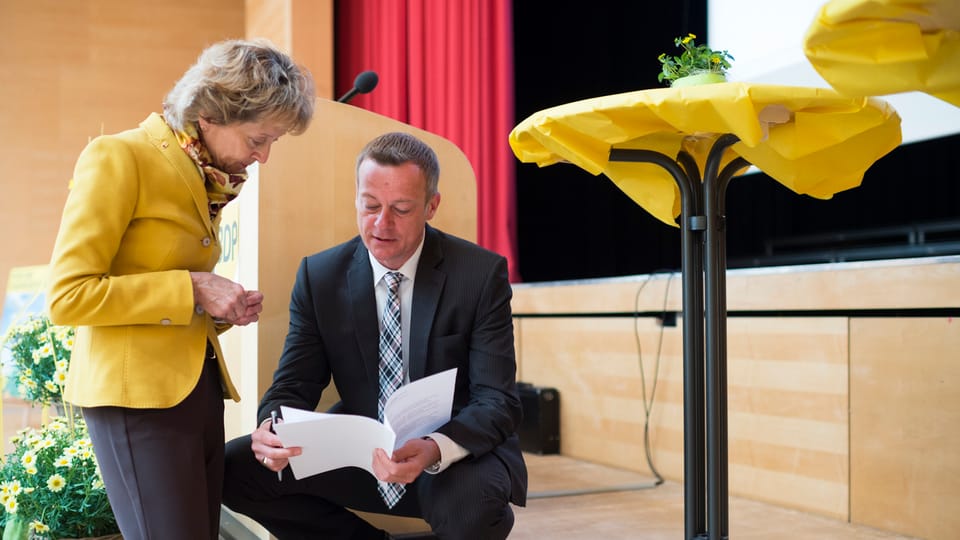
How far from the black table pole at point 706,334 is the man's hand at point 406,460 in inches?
18.8

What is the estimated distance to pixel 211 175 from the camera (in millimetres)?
1290

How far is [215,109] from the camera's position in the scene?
1.25 m

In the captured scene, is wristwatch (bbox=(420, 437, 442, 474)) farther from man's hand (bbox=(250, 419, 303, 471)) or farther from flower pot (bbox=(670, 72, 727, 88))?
flower pot (bbox=(670, 72, 727, 88))

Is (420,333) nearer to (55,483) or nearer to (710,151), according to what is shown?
(710,151)

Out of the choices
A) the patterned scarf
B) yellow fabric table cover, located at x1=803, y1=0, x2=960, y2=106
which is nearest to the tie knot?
the patterned scarf

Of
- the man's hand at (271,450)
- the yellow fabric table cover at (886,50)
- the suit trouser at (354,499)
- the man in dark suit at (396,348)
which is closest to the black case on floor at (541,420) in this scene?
the suit trouser at (354,499)

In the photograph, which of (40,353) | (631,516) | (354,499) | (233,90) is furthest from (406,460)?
(40,353)

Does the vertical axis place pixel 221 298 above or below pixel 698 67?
below

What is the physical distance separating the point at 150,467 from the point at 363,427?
33 centimetres

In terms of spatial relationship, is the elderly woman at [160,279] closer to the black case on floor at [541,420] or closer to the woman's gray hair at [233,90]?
the woman's gray hair at [233,90]

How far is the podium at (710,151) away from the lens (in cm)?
138

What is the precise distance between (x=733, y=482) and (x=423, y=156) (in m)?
1.54

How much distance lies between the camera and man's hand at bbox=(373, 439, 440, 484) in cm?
143

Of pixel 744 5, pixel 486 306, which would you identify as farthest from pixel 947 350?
pixel 744 5
